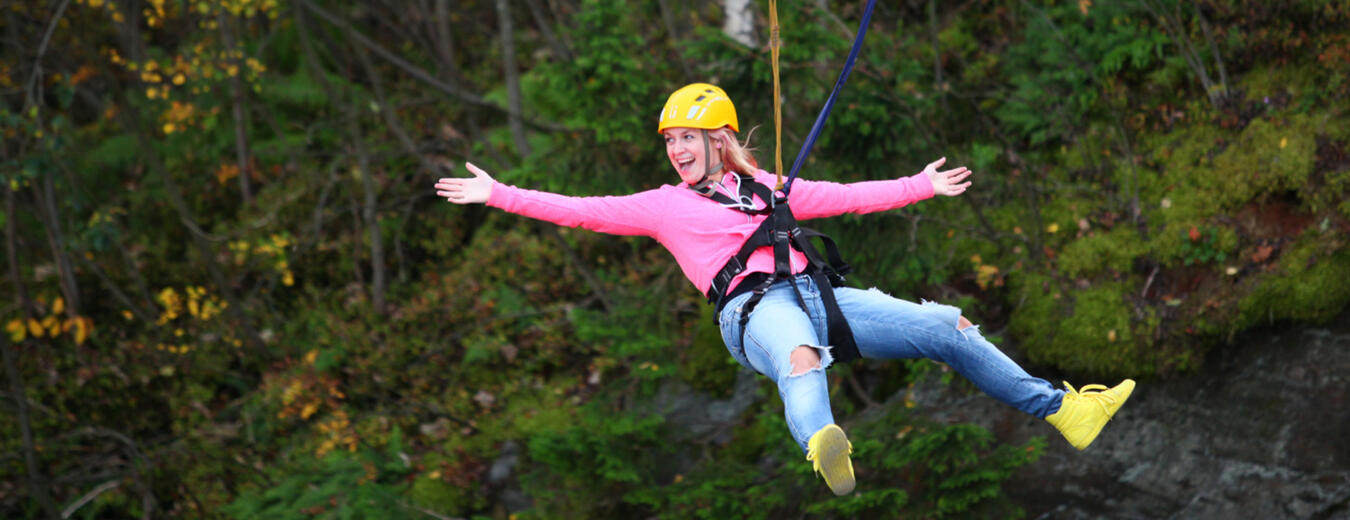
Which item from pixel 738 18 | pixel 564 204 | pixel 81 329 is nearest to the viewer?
pixel 564 204

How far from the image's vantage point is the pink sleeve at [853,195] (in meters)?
3.97

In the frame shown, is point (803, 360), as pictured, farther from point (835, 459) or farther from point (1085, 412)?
point (1085, 412)

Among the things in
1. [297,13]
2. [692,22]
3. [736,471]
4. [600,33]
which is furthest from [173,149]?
[736,471]

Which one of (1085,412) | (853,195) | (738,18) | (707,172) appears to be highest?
(738,18)

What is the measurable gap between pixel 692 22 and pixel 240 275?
601cm

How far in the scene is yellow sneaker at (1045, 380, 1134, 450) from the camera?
360 cm

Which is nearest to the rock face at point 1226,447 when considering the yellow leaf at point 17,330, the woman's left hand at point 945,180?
the woman's left hand at point 945,180

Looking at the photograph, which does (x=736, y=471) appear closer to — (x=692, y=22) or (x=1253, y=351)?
(x=1253, y=351)

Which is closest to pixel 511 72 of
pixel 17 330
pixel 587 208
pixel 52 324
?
pixel 52 324

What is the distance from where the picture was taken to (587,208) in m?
3.77

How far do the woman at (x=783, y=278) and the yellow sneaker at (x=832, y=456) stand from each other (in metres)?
0.09

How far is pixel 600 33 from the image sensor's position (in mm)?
6770

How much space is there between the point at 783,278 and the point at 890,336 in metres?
0.44

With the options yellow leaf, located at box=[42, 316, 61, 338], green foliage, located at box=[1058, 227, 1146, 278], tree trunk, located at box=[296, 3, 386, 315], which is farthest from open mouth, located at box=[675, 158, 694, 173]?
yellow leaf, located at box=[42, 316, 61, 338]
